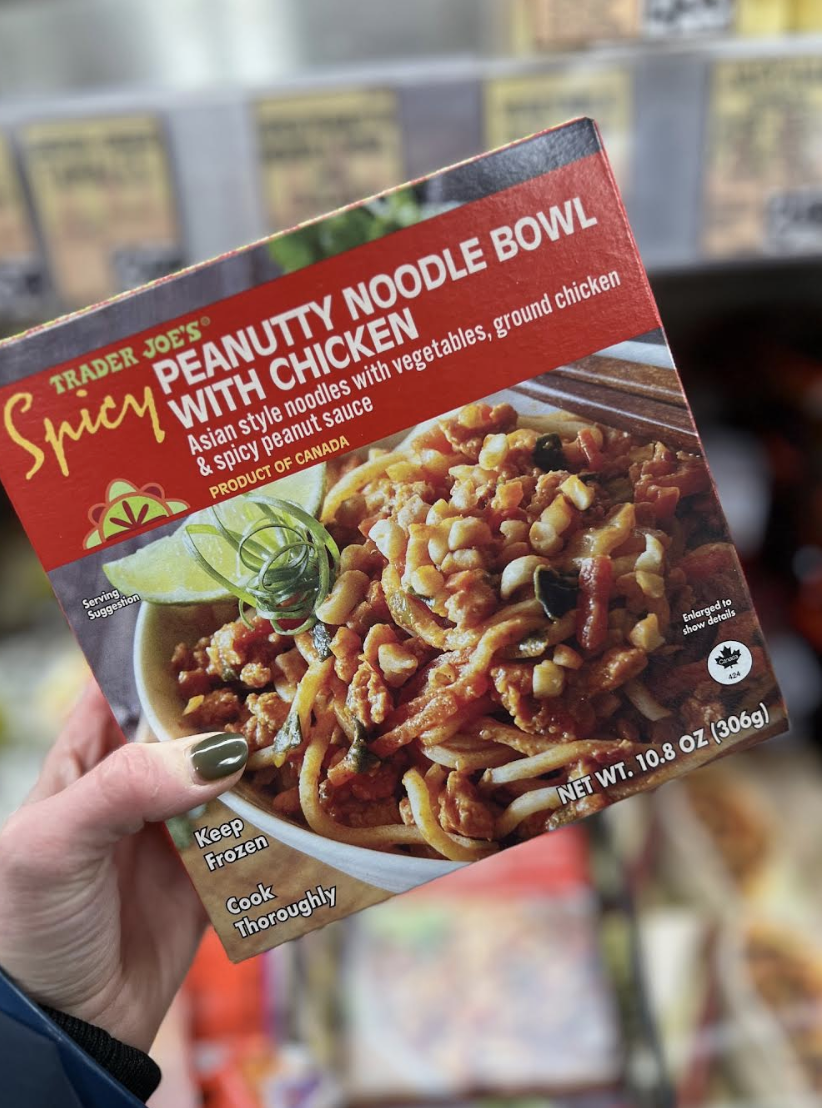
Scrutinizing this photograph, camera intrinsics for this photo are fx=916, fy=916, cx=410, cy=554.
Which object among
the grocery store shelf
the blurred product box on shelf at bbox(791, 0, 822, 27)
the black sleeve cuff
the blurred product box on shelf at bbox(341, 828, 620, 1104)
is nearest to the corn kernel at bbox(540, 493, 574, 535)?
the black sleeve cuff

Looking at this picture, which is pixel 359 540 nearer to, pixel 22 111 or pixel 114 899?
pixel 114 899

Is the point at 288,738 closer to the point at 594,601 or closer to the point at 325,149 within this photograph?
the point at 594,601

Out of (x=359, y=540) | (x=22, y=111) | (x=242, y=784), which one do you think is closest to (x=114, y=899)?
(x=242, y=784)

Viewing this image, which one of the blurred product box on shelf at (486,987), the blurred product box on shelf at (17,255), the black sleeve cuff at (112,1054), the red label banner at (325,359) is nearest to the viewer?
the red label banner at (325,359)

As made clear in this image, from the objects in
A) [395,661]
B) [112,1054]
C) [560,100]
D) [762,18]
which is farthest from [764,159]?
[112,1054]

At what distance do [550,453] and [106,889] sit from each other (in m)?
0.63

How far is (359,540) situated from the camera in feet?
2.77

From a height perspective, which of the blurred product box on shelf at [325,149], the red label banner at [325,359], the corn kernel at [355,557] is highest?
the blurred product box on shelf at [325,149]

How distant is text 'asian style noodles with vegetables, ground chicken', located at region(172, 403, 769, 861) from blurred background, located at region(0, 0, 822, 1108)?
0.66m

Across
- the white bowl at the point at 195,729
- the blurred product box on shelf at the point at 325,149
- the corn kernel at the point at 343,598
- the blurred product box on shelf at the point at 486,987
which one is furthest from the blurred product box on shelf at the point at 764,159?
the blurred product box on shelf at the point at 486,987

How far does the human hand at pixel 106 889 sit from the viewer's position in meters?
0.82

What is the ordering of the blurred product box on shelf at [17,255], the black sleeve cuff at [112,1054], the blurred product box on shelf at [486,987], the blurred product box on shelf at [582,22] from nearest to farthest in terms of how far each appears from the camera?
the black sleeve cuff at [112,1054], the blurred product box on shelf at [582,22], the blurred product box on shelf at [17,255], the blurred product box on shelf at [486,987]

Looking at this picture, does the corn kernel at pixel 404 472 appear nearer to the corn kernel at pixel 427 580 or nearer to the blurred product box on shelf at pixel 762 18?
the corn kernel at pixel 427 580

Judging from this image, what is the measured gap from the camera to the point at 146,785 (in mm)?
810
